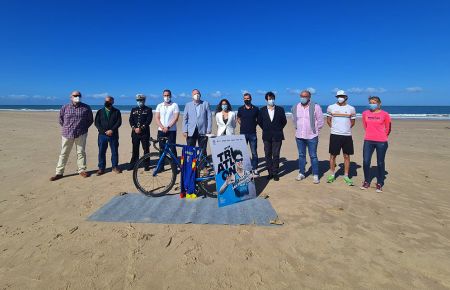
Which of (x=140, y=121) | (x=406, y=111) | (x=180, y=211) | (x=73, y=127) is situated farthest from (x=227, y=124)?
(x=406, y=111)

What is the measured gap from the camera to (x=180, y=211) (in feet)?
14.3

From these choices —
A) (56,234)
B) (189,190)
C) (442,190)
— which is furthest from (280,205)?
(442,190)

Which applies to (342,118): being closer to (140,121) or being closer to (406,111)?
(140,121)

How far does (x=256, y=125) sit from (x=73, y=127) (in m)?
4.35

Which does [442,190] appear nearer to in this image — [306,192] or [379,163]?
[379,163]

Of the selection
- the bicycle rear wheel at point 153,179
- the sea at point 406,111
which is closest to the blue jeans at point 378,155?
the bicycle rear wheel at point 153,179

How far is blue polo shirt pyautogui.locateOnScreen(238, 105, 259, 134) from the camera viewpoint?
20.6 ft

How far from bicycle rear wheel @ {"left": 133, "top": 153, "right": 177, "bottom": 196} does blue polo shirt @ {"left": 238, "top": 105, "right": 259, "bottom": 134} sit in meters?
2.03

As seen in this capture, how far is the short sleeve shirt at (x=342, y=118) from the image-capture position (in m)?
5.78

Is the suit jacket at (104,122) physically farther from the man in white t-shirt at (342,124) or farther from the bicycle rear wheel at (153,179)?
the man in white t-shirt at (342,124)

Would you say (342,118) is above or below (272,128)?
above

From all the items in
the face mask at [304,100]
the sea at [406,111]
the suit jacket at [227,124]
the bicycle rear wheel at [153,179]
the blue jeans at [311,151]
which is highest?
the sea at [406,111]

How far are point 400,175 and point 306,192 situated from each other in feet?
10.8

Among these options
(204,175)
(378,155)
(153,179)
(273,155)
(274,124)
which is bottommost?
(153,179)
